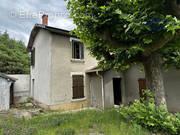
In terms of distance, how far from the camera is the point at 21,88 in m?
9.96

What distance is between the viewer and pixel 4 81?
24.2 feet

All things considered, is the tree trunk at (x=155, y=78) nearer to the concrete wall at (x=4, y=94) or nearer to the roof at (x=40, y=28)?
the roof at (x=40, y=28)

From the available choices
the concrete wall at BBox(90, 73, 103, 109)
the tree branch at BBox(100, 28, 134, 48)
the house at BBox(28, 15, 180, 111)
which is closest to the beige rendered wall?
the house at BBox(28, 15, 180, 111)

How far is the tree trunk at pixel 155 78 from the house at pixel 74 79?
2.94m

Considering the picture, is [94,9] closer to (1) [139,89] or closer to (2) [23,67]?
(1) [139,89]

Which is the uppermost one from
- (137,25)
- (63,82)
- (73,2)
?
(73,2)

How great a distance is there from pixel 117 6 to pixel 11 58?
801 inches

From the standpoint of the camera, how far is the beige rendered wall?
6652 mm

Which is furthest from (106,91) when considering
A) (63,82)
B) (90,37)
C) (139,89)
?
(90,37)

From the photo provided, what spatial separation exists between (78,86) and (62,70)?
5.88ft

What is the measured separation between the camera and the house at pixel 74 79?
255 inches

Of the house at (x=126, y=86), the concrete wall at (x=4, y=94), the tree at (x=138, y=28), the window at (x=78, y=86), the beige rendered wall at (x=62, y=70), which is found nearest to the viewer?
the tree at (x=138, y=28)

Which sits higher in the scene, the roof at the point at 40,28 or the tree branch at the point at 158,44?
the roof at the point at 40,28

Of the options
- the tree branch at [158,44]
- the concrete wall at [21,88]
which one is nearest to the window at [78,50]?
the tree branch at [158,44]
